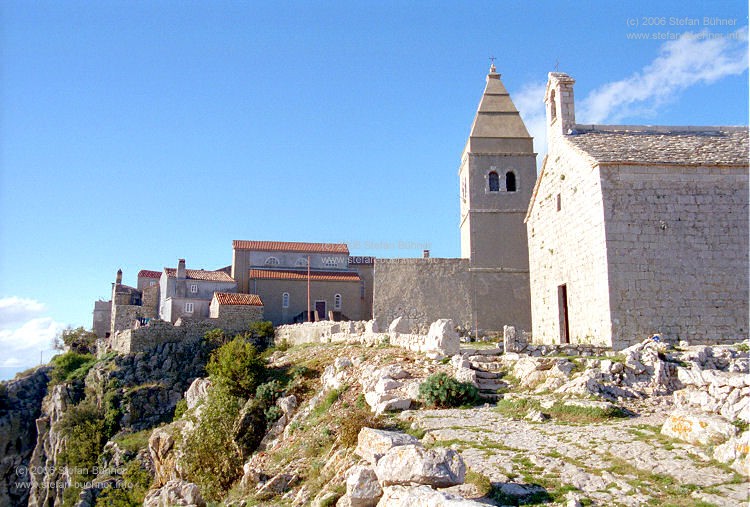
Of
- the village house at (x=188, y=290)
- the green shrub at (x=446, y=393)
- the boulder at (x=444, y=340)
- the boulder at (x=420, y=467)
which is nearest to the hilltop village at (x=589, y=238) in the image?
the boulder at (x=444, y=340)

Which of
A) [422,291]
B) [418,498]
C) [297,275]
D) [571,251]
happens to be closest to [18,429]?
[297,275]

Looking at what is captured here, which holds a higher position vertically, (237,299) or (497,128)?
(497,128)

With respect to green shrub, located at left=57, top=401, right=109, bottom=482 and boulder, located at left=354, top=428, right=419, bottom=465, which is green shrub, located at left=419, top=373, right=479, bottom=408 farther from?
green shrub, located at left=57, top=401, right=109, bottom=482

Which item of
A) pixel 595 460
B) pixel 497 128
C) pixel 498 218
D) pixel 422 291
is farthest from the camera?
pixel 497 128

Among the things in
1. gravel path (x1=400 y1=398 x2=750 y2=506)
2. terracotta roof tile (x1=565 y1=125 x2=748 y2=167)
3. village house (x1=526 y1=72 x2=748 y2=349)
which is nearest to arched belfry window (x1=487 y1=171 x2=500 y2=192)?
terracotta roof tile (x1=565 y1=125 x2=748 y2=167)

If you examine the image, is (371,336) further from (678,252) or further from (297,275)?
(297,275)

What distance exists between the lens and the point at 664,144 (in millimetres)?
18469

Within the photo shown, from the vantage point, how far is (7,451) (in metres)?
37.4

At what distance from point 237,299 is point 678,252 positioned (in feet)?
101

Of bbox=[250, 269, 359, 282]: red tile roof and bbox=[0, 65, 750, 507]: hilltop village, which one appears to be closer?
bbox=[0, 65, 750, 507]: hilltop village

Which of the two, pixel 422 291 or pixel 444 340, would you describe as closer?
pixel 444 340

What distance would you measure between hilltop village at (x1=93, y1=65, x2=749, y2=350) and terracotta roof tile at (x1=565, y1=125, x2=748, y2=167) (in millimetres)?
56

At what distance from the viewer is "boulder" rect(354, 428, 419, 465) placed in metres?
8.50

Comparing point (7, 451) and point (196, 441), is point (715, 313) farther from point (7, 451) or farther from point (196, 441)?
point (7, 451)
